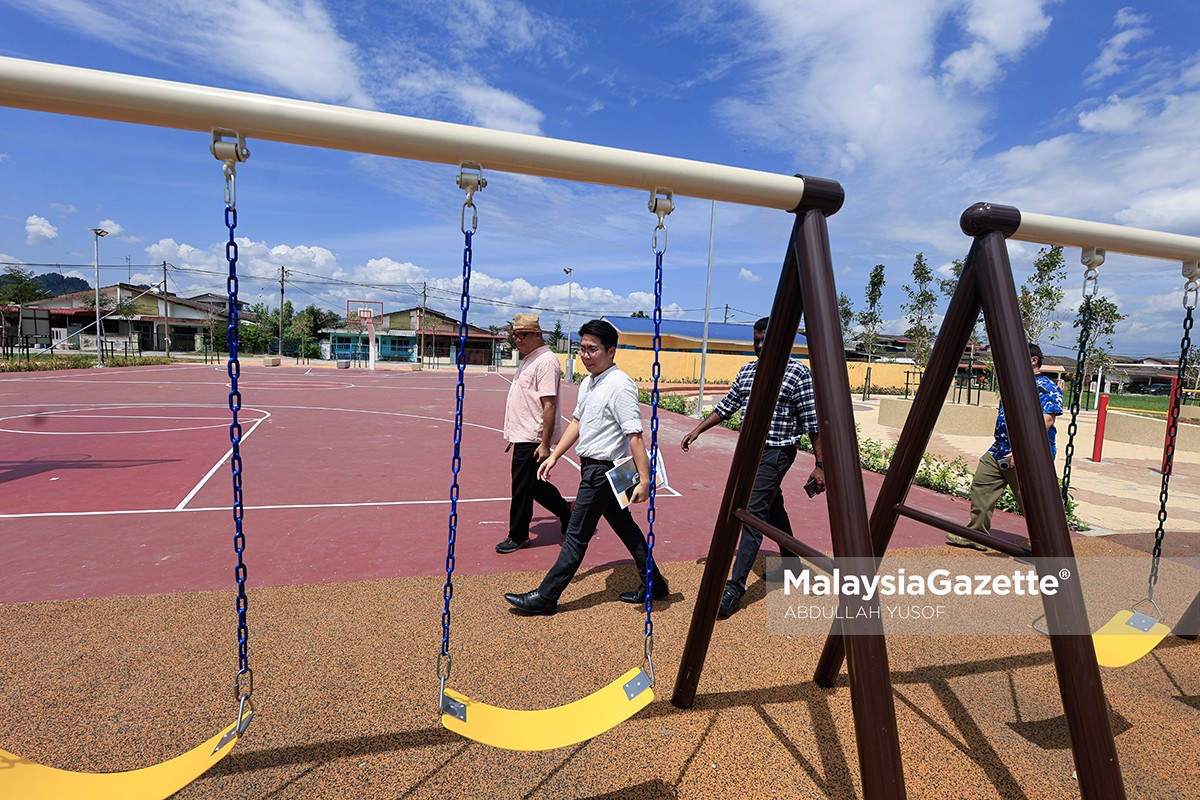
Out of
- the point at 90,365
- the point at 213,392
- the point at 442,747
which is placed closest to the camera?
the point at 442,747

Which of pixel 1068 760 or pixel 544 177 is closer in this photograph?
pixel 544 177

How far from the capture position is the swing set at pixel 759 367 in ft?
5.74

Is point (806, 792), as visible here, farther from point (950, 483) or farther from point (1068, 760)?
point (950, 483)

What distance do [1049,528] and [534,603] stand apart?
2.57 meters

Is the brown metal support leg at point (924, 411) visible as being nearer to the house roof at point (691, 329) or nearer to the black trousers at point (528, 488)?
the black trousers at point (528, 488)

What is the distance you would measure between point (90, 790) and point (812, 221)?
2.95m

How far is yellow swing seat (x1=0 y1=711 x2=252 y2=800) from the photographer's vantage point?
177 centimetres

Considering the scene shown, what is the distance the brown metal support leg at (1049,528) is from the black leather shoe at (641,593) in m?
2.37

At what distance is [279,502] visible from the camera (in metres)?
6.16

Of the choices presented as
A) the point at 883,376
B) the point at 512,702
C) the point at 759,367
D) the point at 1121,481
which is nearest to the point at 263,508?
the point at 512,702

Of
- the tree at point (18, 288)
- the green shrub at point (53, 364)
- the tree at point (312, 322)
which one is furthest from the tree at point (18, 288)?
the green shrub at point (53, 364)

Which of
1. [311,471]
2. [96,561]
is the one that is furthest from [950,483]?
[96,561]

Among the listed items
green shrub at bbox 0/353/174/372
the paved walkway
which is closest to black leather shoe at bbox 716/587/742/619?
the paved walkway

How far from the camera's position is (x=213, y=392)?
683 inches
